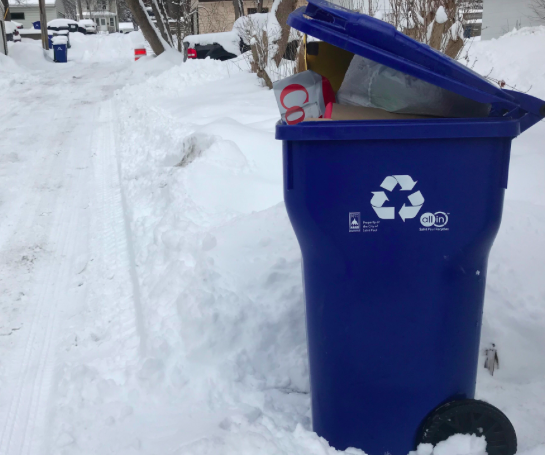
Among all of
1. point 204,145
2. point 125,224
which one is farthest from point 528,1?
point 125,224

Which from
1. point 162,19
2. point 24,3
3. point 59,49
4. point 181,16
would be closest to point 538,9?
point 181,16

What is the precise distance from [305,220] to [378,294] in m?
0.35

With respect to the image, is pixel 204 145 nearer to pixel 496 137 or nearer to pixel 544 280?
pixel 544 280

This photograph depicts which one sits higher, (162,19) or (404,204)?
(162,19)

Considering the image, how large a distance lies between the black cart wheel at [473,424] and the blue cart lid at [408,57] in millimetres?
1019

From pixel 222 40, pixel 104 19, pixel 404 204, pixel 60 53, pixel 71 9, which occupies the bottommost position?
pixel 404 204

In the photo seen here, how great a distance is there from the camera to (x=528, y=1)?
786 inches

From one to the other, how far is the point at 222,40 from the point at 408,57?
42.0 ft

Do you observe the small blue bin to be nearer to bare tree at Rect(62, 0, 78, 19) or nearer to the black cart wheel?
the black cart wheel

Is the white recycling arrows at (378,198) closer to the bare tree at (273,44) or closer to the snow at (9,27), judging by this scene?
the bare tree at (273,44)

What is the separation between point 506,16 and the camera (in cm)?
2073

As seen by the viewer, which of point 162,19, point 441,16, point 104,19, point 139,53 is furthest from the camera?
point 104,19

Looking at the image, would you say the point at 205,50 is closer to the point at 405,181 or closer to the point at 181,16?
the point at 181,16

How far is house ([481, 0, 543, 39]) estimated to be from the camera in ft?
65.5
